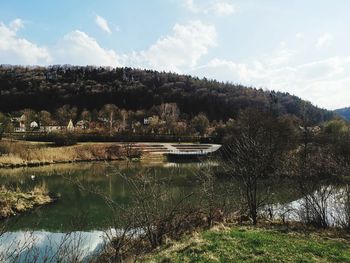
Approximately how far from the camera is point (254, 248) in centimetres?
920

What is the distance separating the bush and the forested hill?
194 ft

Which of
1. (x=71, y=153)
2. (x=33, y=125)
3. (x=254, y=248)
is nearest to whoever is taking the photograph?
(x=254, y=248)

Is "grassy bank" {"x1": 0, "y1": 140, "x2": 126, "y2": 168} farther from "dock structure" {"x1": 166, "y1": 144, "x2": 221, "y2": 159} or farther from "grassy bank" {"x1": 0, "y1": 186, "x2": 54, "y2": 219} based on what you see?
"grassy bank" {"x1": 0, "y1": 186, "x2": 54, "y2": 219}

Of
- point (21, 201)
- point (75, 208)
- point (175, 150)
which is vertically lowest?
point (75, 208)

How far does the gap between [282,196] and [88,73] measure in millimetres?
141499

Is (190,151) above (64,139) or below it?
below

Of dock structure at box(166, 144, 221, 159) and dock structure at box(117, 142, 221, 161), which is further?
dock structure at box(117, 142, 221, 161)

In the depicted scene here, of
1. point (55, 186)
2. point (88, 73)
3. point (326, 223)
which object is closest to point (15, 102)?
point (88, 73)

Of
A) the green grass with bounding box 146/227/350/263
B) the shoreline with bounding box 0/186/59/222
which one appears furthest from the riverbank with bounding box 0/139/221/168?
the green grass with bounding box 146/227/350/263

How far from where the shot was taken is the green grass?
27.9 feet

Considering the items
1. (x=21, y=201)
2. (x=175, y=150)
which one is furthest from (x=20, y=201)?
(x=175, y=150)

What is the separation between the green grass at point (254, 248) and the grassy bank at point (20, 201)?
12.3 m

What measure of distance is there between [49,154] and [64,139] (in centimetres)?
1003

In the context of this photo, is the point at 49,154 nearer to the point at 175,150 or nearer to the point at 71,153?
the point at 71,153
